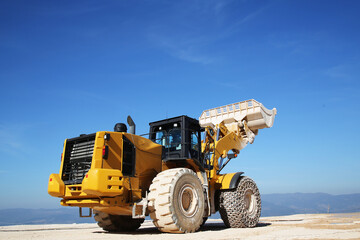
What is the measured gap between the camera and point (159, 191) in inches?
317

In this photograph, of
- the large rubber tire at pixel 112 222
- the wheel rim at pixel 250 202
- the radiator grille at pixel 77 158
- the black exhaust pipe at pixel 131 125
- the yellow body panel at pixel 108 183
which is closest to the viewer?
the yellow body panel at pixel 108 183

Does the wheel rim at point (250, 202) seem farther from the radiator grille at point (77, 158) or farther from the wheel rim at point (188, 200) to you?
the radiator grille at point (77, 158)

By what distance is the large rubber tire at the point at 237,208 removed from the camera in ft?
33.8

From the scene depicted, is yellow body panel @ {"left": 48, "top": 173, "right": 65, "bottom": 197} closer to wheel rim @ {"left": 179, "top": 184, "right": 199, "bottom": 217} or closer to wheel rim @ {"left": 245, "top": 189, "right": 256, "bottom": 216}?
wheel rim @ {"left": 179, "top": 184, "right": 199, "bottom": 217}

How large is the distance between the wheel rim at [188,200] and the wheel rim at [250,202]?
284 centimetres

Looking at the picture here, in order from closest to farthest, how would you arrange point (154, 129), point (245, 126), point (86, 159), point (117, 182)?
point (117, 182)
point (86, 159)
point (154, 129)
point (245, 126)

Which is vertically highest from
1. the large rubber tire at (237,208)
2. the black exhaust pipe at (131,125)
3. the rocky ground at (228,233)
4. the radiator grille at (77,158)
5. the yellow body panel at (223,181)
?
the black exhaust pipe at (131,125)

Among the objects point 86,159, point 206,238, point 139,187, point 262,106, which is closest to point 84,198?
point 86,159

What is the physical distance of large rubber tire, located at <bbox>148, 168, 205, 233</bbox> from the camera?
7.90 metres

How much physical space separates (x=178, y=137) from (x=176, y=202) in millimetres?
2602

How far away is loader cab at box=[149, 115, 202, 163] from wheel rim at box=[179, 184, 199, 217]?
1.08 m

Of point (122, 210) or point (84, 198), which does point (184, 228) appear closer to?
point (122, 210)

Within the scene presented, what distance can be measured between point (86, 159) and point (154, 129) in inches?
125

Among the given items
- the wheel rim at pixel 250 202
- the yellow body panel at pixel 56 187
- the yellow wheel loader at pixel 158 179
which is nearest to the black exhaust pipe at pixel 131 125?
the yellow wheel loader at pixel 158 179
